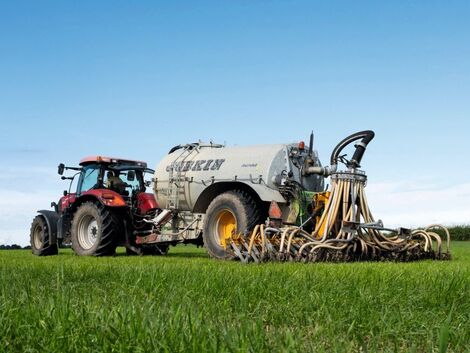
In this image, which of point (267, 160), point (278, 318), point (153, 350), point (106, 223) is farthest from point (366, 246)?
point (153, 350)

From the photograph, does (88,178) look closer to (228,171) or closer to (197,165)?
(197,165)

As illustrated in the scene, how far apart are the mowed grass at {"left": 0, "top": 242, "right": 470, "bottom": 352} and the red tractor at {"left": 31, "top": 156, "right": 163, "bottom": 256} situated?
781cm

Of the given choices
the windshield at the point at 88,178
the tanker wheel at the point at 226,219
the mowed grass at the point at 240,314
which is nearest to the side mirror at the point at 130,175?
the windshield at the point at 88,178

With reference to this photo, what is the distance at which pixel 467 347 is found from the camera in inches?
122

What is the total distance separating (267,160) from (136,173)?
4002 mm

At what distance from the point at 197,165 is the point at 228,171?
1008 mm

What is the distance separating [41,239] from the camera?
16.1m

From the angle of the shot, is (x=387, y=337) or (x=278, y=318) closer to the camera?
(x=387, y=337)

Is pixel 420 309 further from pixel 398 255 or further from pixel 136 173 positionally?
pixel 136 173

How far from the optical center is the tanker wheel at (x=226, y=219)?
462 inches

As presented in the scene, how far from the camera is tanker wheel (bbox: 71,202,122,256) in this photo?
45.1 ft

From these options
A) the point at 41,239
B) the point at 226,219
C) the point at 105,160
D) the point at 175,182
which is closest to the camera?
the point at 226,219

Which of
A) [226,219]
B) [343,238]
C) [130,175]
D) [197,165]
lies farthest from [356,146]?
[130,175]

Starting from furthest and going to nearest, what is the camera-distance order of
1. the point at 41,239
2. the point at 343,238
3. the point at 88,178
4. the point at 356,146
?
the point at 41,239
the point at 88,178
the point at 356,146
the point at 343,238
